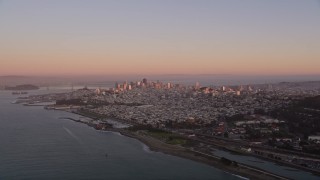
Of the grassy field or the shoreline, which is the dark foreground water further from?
the grassy field

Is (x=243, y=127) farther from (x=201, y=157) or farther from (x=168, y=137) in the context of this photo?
(x=201, y=157)

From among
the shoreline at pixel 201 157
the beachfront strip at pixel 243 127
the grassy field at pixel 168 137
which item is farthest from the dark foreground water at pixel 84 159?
the beachfront strip at pixel 243 127

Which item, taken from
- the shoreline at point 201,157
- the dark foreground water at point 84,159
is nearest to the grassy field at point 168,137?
the shoreline at point 201,157

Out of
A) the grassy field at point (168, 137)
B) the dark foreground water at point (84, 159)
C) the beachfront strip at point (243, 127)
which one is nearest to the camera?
the dark foreground water at point (84, 159)

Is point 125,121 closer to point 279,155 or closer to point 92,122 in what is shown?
point 92,122

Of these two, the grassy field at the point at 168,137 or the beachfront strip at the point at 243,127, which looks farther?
the grassy field at the point at 168,137

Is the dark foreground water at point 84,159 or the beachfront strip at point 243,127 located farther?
the beachfront strip at point 243,127

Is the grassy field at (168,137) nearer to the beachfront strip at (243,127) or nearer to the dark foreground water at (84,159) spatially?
the beachfront strip at (243,127)

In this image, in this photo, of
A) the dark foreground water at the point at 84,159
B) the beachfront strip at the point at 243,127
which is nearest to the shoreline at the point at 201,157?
the dark foreground water at the point at 84,159

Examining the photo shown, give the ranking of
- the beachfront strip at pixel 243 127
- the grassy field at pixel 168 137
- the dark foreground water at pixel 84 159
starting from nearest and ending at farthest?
the dark foreground water at pixel 84 159
the beachfront strip at pixel 243 127
the grassy field at pixel 168 137

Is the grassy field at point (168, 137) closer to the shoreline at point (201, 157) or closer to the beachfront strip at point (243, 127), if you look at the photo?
the shoreline at point (201, 157)
